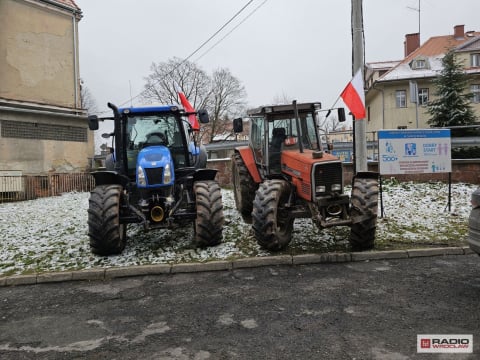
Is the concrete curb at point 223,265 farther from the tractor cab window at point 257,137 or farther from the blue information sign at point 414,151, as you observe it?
the blue information sign at point 414,151

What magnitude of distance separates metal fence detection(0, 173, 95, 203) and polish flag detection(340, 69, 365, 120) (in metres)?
13.2

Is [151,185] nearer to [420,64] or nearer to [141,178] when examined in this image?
[141,178]

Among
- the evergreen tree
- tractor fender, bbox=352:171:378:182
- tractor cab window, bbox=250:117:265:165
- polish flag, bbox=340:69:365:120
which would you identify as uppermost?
the evergreen tree

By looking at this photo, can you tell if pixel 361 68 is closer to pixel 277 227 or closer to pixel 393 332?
pixel 277 227

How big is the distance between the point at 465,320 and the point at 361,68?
623 cm

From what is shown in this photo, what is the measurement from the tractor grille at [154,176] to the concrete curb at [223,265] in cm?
142

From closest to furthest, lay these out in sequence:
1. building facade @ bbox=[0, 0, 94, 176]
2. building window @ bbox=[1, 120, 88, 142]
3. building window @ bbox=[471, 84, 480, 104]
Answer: building window @ bbox=[1, 120, 88, 142]
building facade @ bbox=[0, 0, 94, 176]
building window @ bbox=[471, 84, 480, 104]

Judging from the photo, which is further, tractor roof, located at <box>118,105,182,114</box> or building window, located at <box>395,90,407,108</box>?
building window, located at <box>395,90,407,108</box>

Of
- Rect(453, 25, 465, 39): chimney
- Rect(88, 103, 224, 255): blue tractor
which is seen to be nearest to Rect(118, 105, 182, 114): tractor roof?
Rect(88, 103, 224, 255): blue tractor

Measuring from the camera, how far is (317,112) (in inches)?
302

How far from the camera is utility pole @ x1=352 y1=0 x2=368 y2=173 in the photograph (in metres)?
8.64

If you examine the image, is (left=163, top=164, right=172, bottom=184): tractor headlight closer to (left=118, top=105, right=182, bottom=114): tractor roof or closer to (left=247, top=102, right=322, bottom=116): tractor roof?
(left=118, top=105, right=182, bottom=114): tractor roof

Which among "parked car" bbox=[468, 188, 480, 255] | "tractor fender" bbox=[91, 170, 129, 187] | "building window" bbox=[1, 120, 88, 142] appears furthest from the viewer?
"building window" bbox=[1, 120, 88, 142]

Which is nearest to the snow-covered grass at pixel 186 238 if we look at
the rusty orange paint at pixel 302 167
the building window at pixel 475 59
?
the rusty orange paint at pixel 302 167
